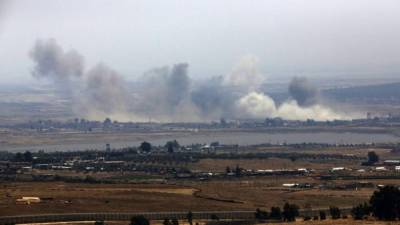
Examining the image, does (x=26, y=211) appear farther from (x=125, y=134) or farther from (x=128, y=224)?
(x=125, y=134)

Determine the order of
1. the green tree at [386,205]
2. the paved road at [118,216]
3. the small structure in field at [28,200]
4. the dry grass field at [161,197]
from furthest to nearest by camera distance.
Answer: the small structure in field at [28,200], the dry grass field at [161,197], the paved road at [118,216], the green tree at [386,205]

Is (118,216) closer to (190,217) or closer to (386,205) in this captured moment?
(190,217)

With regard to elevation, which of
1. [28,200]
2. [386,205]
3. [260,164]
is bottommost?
[28,200]

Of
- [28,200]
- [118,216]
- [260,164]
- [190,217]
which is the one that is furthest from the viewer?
[260,164]

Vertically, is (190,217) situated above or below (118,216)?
above

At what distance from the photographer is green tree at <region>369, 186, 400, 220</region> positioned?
54.8 metres

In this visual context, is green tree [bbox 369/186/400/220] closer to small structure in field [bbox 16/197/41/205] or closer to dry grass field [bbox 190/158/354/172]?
small structure in field [bbox 16/197/41/205]

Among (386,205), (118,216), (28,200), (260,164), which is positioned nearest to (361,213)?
(386,205)

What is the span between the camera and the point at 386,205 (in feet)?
182

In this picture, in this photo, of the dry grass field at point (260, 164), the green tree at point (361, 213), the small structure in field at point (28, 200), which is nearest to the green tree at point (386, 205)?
the green tree at point (361, 213)

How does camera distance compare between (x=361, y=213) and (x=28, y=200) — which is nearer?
(x=361, y=213)

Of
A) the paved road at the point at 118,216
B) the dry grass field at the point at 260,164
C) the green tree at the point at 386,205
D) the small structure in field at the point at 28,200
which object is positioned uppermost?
the dry grass field at the point at 260,164

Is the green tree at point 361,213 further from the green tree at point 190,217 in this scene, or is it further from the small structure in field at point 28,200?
the small structure in field at point 28,200

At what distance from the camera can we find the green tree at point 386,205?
180 ft
